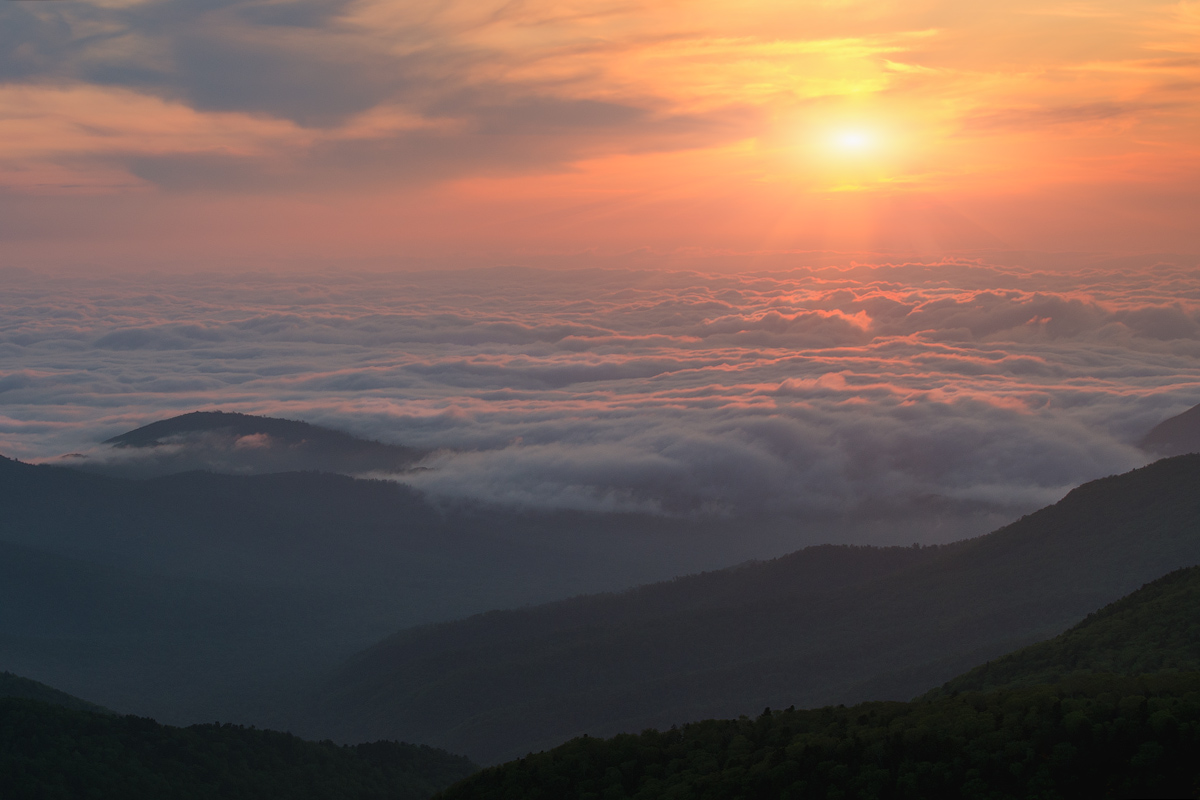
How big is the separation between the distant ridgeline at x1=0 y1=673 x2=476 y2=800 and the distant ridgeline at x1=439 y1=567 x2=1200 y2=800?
31632 mm

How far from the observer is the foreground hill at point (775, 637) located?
107 metres

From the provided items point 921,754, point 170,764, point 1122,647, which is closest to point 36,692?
point 170,764

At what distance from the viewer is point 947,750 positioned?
129 ft

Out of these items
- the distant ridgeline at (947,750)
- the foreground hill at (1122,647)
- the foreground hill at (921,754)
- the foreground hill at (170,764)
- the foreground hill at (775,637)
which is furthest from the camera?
the foreground hill at (775,637)

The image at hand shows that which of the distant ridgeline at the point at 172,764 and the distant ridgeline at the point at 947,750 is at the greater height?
Result: the distant ridgeline at the point at 947,750

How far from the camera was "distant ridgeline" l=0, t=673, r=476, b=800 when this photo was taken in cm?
6881

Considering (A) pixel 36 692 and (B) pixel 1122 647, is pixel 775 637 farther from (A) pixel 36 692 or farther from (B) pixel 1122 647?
(A) pixel 36 692

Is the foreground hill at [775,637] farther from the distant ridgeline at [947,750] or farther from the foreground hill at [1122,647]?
the distant ridgeline at [947,750]

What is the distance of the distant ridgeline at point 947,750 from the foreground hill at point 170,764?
3187cm

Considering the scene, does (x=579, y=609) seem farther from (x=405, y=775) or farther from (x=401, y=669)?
(x=405, y=775)

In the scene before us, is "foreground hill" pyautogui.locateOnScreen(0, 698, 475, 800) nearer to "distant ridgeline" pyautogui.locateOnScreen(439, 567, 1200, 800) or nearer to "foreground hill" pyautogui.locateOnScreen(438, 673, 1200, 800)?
"foreground hill" pyautogui.locateOnScreen(438, 673, 1200, 800)

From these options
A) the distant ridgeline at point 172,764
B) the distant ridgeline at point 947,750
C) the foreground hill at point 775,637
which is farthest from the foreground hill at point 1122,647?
the distant ridgeline at point 172,764

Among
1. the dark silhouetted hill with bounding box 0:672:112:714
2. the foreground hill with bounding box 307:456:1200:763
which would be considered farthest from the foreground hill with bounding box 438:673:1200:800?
the dark silhouetted hill with bounding box 0:672:112:714

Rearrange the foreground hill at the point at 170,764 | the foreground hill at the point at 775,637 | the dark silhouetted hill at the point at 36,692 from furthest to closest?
the foreground hill at the point at 775,637, the dark silhouetted hill at the point at 36,692, the foreground hill at the point at 170,764
